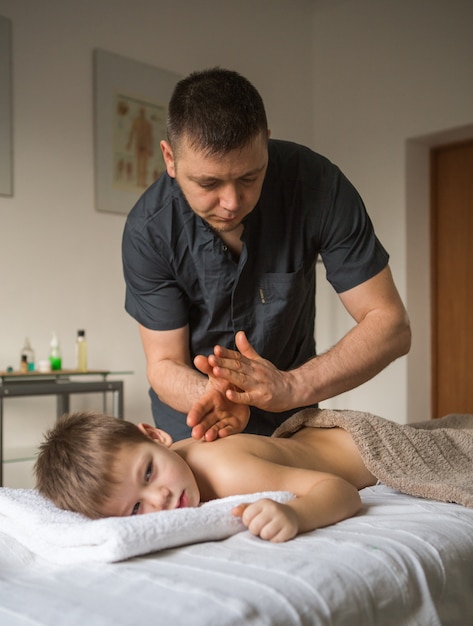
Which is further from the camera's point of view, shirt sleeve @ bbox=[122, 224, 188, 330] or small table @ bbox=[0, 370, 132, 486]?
small table @ bbox=[0, 370, 132, 486]

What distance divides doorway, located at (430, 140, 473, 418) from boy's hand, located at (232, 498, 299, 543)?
3.69 meters

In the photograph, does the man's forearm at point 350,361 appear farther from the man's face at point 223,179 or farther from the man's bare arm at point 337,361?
the man's face at point 223,179

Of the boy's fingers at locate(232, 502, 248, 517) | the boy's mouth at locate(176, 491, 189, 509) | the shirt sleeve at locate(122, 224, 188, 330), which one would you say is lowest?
the boy's mouth at locate(176, 491, 189, 509)

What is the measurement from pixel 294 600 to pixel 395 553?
0.78 ft

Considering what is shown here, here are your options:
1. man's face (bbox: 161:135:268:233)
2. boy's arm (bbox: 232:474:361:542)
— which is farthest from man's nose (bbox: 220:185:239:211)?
boy's arm (bbox: 232:474:361:542)

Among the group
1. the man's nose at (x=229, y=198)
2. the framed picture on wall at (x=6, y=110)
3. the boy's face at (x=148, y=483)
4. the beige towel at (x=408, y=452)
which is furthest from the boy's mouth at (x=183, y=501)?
the framed picture on wall at (x=6, y=110)

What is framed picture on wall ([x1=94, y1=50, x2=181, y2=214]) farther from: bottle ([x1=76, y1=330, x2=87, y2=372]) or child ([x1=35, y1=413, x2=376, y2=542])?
child ([x1=35, y1=413, x2=376, y2=542])

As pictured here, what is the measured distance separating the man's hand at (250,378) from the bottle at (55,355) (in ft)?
7.06

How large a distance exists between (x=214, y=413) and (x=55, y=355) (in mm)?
2163

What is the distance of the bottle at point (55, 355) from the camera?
339cm

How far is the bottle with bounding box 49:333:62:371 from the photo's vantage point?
11.1 feet

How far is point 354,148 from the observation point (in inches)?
190

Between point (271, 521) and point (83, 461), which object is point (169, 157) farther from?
point (271, 521)

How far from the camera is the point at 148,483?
46.0 inches
